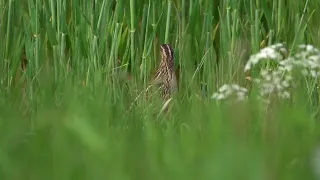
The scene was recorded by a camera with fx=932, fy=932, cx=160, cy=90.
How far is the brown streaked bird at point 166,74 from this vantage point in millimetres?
4941

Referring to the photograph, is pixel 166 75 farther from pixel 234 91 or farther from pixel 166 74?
pixel 234 91

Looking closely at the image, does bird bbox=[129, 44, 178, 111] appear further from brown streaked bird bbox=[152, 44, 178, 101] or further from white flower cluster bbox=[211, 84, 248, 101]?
white flower cluster bbox=[211, 84, 248, 101]

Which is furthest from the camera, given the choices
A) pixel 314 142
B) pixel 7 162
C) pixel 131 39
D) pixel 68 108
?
pixel 131 39

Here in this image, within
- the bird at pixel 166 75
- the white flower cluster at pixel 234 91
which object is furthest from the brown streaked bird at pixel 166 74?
the white flower cluster at pixel 234 91

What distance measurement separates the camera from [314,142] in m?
1.86

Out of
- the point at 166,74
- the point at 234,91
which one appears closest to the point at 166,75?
the point at 166,74

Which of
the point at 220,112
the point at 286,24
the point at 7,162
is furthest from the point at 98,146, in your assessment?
the point at 286,24

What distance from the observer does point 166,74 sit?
16.5ft

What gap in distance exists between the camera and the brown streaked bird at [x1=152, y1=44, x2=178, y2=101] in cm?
494

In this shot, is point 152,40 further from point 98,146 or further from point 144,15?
point 98,146

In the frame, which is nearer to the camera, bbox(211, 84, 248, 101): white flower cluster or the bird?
bbox(211, 84, 248, 101): white flower cluster

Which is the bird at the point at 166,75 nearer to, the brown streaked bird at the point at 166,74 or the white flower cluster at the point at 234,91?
the brown streaked bird at the point at 166,74

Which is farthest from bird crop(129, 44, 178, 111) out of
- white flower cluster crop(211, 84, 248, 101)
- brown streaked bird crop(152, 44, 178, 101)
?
white flower cluster crop(211, 84, 248, 101)

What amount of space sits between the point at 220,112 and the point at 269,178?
0.54 meters
